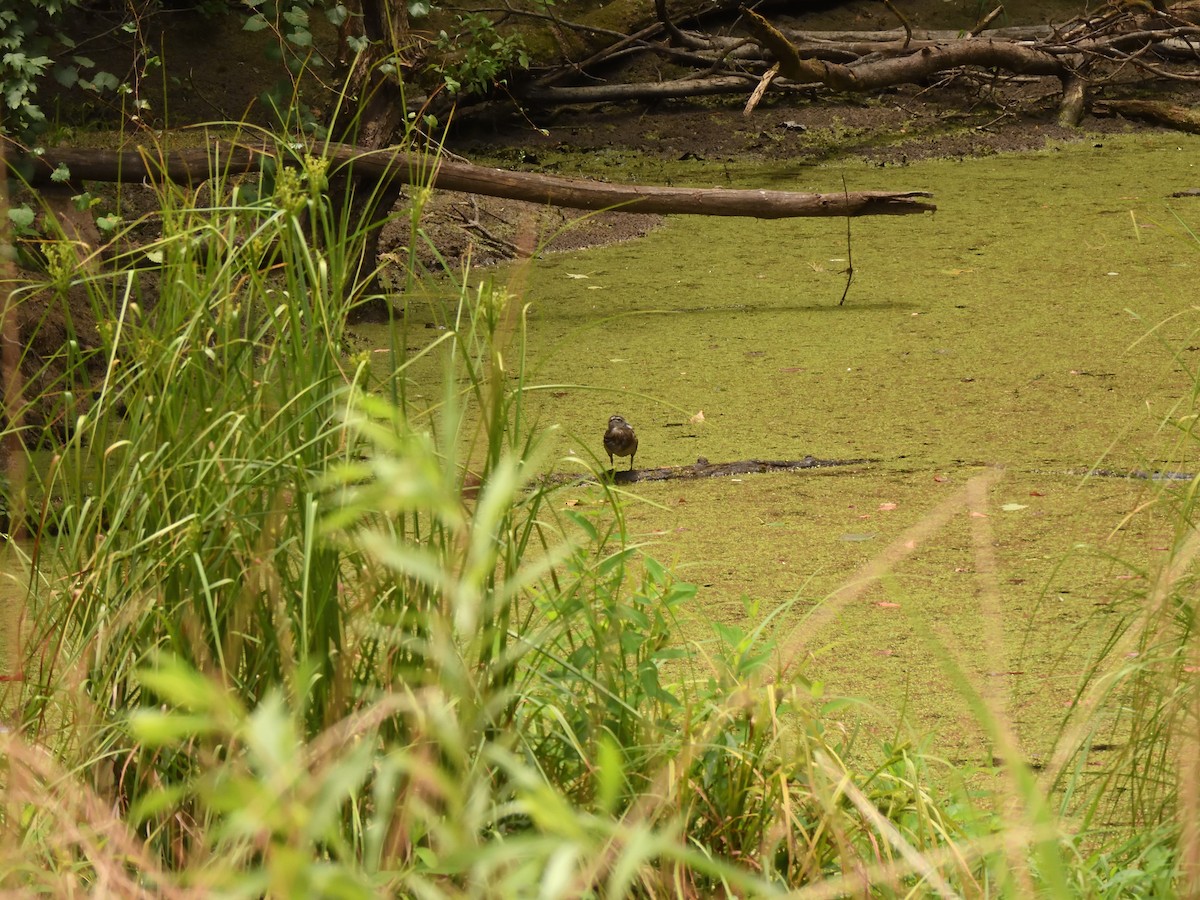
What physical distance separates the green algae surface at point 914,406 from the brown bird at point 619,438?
0.12 m

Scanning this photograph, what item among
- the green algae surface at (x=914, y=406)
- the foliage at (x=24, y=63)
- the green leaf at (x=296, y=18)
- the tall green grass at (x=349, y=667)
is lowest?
the green algae surface at (x=914, y=406)

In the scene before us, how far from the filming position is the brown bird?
3.21 metres

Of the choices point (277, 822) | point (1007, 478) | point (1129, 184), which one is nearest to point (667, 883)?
point (277, 822)

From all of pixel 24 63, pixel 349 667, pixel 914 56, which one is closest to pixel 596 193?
pixel 24 63

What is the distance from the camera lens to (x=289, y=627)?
143 centimetres

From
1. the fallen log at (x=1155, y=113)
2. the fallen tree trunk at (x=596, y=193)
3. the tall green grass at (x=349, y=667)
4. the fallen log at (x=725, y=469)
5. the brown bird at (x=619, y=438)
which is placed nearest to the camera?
the tall green grass at (x=349, y=667)

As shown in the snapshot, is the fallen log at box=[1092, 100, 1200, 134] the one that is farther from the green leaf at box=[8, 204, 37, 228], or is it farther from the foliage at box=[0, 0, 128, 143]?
the green leaf at box=[8, 204, 37, 228]

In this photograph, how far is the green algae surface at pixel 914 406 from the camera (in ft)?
7.79

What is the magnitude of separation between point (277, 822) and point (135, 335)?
1174mm

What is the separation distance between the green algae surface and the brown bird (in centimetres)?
12

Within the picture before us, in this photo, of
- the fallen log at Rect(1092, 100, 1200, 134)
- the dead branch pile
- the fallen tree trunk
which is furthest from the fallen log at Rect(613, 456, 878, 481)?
the fallen log at Rect(1092, 100, 1200, 134)

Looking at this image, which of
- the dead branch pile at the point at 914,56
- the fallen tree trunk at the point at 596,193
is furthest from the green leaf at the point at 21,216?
the dead branch pile at the point at 914,56

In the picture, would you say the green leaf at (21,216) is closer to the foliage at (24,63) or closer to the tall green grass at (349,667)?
the foliage at (24,63)

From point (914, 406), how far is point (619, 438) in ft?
2.98
